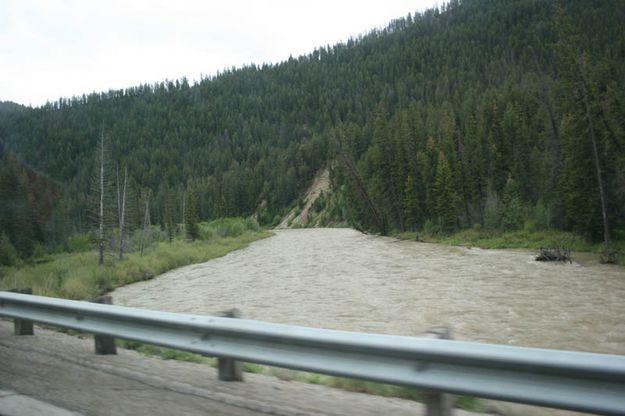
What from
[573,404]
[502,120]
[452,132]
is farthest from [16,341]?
[502,120]

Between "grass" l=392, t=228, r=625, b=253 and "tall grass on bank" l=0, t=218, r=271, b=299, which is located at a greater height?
"tall grass on bank" l=0, t=218, r=271, b=299

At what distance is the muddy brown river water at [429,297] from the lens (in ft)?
36.4

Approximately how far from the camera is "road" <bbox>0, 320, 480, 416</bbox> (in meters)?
3.78

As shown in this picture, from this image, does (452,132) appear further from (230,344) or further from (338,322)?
(230,344)

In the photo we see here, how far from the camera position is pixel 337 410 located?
3754mm

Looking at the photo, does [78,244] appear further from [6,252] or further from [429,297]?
[429,297]

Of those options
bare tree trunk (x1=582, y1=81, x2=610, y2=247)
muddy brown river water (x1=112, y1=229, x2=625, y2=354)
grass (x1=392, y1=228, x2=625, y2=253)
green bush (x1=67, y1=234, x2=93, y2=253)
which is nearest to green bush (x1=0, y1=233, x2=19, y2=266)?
muddy brown river water (x1=112, y1=229, x2=625, y2=354)

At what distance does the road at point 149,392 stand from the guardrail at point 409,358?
1.03ft

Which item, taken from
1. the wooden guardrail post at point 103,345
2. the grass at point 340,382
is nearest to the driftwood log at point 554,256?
the grass at point 340,382

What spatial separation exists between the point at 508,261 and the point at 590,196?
1169 centimetres

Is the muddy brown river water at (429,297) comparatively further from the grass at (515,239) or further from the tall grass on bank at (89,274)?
the grass at (515,239)

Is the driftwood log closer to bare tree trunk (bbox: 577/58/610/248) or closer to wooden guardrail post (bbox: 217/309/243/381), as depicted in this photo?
bare tree trunk (bbox: 577/58/610/248)

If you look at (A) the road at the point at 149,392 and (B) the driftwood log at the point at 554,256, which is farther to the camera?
(B) the driftwood log at the point at 554,256

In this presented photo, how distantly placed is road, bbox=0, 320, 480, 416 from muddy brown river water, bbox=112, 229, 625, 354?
6.22 m
